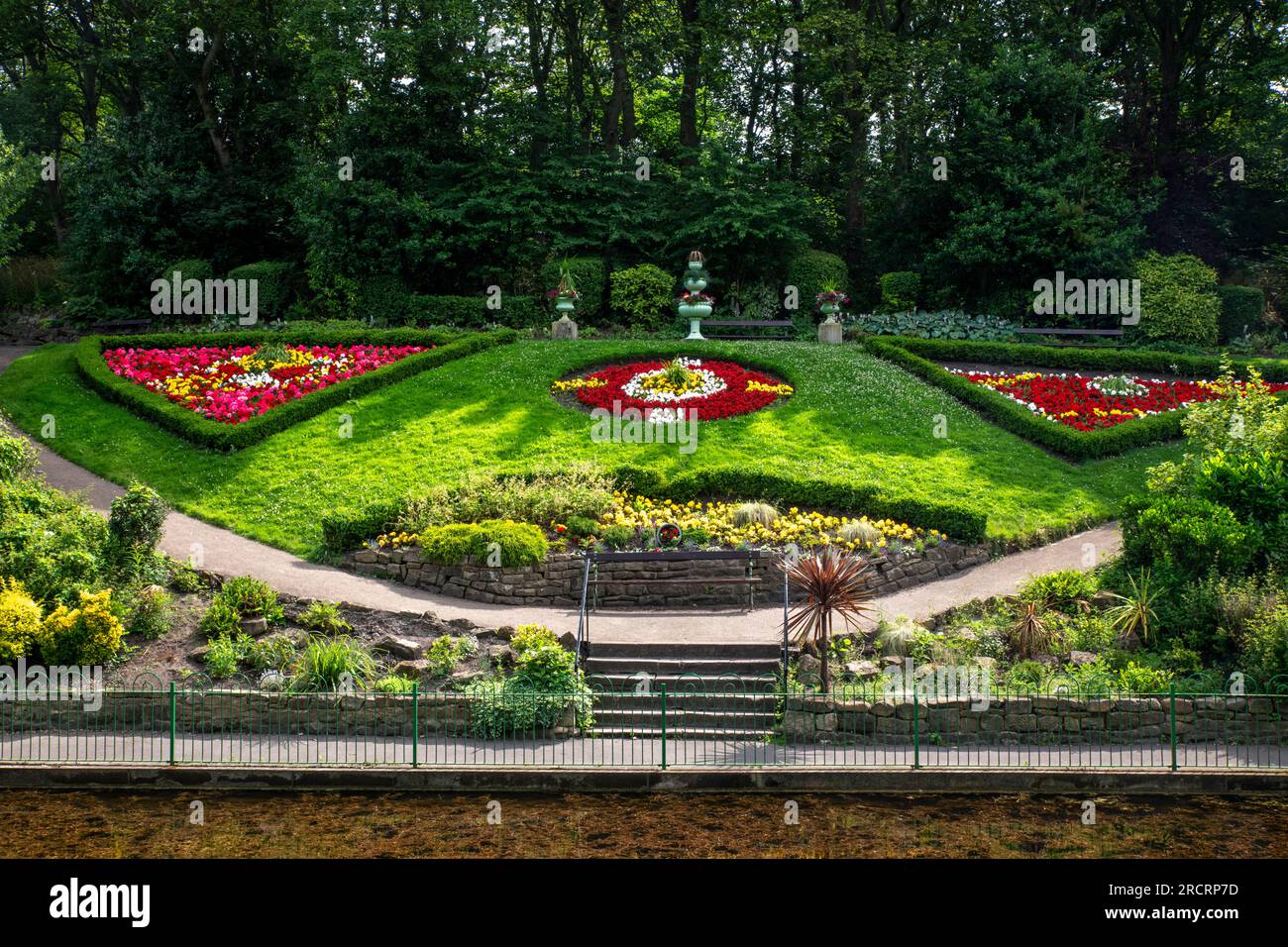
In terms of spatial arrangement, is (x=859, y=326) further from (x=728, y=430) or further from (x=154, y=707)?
(x=154, y=707)

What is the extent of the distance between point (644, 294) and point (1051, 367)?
460 inches

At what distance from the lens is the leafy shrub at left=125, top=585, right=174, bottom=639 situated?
17.9 metres

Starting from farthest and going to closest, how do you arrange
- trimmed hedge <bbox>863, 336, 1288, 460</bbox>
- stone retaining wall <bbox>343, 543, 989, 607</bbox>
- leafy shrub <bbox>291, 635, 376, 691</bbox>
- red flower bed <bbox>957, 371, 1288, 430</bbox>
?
red flower bed <bbox>957, 371, 1288, 430</bbox>
trimmed hedge <bbox>863, 336, 1288, 460</bbox>
stone retaining wall <bbox>343, 543, 989, 607</bbox>
leafy shrub <bbox>291, 635, 376, 691</bbox>

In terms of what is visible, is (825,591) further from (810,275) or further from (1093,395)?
(810,275)

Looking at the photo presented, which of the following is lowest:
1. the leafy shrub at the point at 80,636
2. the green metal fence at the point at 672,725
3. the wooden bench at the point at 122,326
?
the green metal fence at the point at 672,725

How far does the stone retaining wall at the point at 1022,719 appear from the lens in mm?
15711

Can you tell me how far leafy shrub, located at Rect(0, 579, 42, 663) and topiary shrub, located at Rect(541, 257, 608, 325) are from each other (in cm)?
2094

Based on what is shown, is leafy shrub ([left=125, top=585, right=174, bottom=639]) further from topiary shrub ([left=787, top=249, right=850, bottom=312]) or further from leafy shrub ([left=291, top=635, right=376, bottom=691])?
topiary shrub ([left=787, top=249, right=850, bottom=312])

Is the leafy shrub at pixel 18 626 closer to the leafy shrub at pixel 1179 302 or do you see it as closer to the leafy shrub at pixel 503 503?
the leafy shrub at pixel 503 503

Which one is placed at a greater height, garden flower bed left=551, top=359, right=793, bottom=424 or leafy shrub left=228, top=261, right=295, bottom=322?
leafy shrub left=228, top=261, right=295, bottom=322

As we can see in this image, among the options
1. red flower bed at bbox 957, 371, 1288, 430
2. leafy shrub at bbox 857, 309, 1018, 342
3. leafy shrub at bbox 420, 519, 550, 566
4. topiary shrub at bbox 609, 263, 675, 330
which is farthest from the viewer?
topiary shrub at bbox 609, 263, 675, 330

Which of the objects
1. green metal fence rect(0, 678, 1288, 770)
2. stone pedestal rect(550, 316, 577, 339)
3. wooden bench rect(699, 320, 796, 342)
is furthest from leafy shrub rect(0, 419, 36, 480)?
wooden bench rect(699, 320, 796, 342)

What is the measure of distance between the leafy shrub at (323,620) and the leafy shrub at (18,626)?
11.7 feet

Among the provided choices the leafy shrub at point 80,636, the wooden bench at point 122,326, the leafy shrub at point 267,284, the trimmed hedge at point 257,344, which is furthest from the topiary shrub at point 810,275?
the leafy shrub at point 80,636
